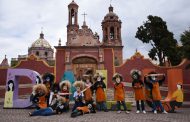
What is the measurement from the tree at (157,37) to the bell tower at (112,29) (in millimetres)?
7926

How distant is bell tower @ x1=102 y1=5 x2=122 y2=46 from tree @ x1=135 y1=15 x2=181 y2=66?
26.0 feet

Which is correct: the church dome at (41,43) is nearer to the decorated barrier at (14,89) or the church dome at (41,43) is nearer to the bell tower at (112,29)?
the bell tower at (112,29)

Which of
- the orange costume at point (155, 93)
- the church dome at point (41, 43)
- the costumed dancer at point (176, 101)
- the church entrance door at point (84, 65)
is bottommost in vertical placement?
the costumed dancer at point (176, 101)

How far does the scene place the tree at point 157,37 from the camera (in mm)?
24641

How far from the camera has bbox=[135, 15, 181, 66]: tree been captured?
24641mm

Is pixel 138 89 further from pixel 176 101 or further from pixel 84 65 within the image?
pixel 84 65

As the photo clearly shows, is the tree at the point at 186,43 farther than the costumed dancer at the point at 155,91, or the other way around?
the tree at the point at 186,43

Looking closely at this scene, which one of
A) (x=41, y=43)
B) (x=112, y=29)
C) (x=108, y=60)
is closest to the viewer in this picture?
(x=108, y=60)

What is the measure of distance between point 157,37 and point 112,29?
10.8m

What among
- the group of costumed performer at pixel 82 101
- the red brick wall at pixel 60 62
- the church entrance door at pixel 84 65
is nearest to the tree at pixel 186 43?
the group of costumed performer at pixel 82 101

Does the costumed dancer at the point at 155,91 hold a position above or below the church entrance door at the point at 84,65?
below

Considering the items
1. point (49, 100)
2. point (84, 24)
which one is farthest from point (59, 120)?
point (84, 24)

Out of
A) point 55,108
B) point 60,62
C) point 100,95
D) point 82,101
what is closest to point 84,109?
point 82,101

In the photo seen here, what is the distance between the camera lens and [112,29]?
35.8 meters
